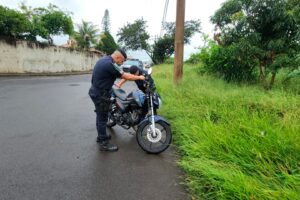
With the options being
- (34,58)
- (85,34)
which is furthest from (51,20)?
(85,34)

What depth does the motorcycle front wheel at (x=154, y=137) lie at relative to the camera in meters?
4.34

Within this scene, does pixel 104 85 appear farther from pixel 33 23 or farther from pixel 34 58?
pixel 33 23

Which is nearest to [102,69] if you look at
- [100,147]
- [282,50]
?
[100,147]

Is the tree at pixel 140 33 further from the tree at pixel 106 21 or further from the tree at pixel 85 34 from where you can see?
the tree at pixel 106 21

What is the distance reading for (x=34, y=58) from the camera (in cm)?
2059

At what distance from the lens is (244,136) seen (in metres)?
3.93

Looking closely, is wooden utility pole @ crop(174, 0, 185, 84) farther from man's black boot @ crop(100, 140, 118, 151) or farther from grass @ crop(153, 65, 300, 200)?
man's black boot @ crop(100, 140, 118, 151)

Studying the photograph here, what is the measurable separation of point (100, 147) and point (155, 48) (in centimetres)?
3169

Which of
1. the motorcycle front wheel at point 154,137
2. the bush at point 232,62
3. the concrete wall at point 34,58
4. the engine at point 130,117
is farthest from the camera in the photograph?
the concrete wall at point 34,58

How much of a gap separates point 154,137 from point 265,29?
5976mm

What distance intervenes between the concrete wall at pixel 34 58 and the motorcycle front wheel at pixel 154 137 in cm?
1654

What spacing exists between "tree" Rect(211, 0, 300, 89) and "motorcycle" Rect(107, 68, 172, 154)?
14.9 ft

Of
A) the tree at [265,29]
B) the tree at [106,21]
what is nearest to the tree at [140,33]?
the tree at [106,21]

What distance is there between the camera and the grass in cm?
276
